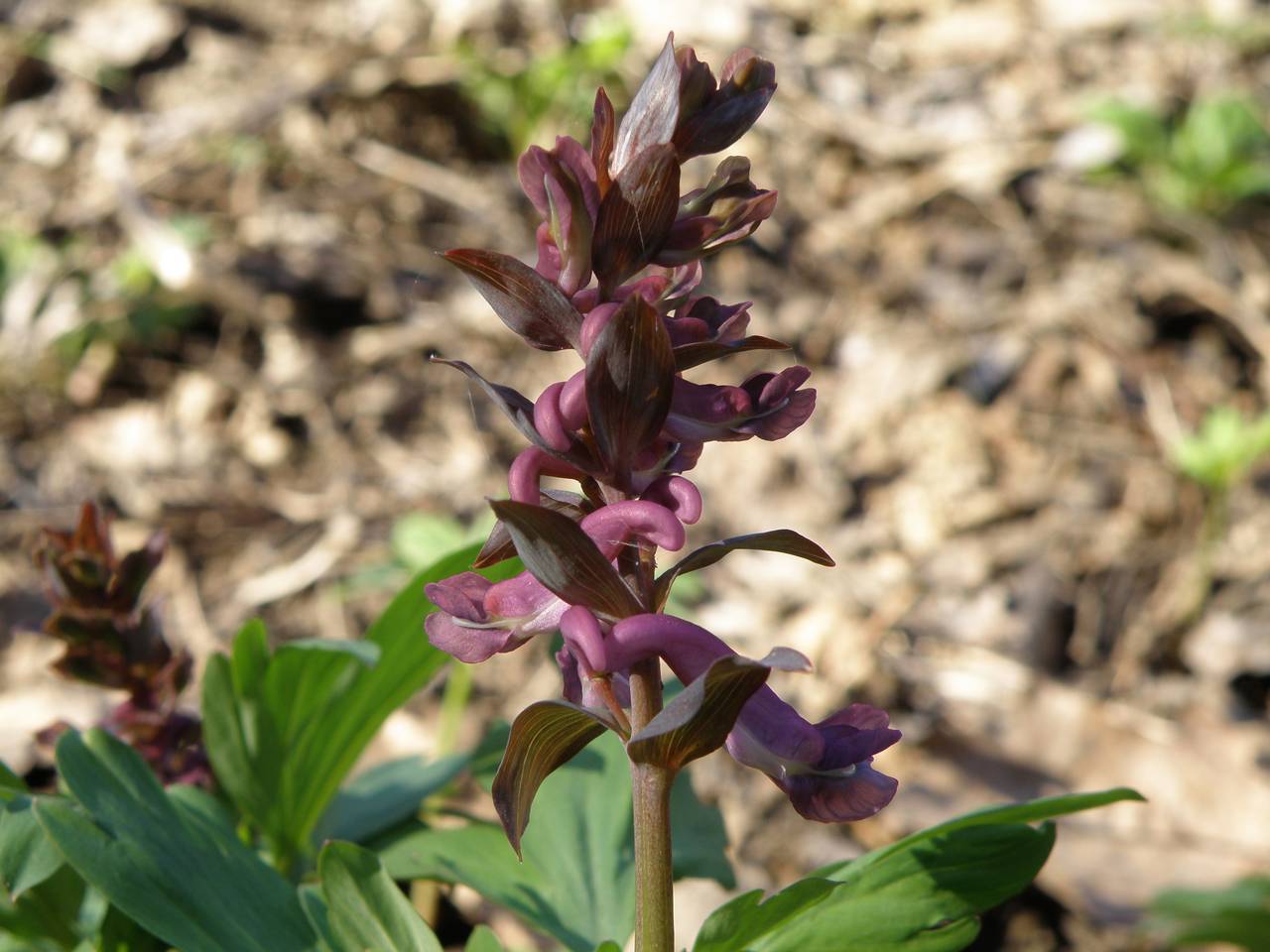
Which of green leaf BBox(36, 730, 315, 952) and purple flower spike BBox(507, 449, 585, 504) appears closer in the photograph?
purple flower spike BBox(507, 449, 585, 504)

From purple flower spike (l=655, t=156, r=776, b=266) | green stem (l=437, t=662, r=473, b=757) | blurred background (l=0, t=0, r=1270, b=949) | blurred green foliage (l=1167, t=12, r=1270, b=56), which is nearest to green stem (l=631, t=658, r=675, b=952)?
purple flower spike (l=655, t=156, r=776, b=266)

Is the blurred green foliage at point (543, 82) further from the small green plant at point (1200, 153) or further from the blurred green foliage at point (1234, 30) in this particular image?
the blurred green foliage at point (1234, 30)

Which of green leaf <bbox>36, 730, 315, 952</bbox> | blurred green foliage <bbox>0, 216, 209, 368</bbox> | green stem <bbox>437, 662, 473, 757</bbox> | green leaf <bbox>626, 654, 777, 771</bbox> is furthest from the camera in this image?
blurred green foliage <bbox>0, 216, 209, 368</bbox>

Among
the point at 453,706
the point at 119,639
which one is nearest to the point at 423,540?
the point at 453,706

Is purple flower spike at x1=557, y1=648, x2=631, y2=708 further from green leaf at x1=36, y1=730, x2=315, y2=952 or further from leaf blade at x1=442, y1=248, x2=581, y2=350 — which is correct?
green leaf at x1=36, y1=730, x2=315, y2=952

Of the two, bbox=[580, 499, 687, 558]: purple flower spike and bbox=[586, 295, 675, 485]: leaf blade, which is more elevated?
bbox=[586, 295, 675, 485]: leaf blade

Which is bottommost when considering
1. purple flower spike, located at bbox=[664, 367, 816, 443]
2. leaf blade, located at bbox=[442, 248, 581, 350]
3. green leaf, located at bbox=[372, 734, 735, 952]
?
green leaf, located at bbox=[372, 734, 735, 952]

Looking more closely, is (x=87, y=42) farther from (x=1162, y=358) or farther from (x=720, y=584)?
(x=1162, y=358)

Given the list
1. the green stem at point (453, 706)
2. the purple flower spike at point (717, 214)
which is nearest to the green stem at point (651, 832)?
the purple flower spike at point (717, 214)
